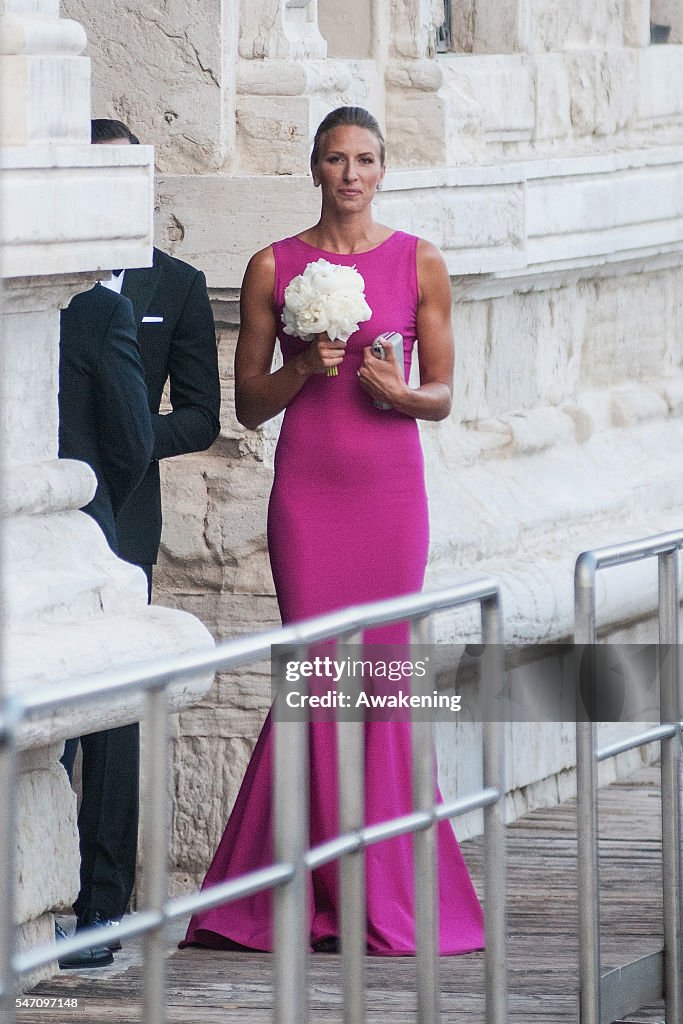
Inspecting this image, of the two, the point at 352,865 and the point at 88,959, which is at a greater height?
the point at 352,865

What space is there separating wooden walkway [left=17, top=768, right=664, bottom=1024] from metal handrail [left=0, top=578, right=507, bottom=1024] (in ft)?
2.87

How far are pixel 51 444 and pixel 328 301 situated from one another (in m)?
0.59

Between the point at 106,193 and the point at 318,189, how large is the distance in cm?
116

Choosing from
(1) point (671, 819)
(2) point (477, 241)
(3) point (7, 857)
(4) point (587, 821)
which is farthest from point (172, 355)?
(3) point (7, 857)

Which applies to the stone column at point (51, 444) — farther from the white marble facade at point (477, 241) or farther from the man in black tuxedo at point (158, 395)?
the white marble facade at point (477, 241)

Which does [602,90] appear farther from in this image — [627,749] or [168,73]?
[627,749]

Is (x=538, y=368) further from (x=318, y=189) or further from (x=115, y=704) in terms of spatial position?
(x=115, y=704)

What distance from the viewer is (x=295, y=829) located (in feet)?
9.34

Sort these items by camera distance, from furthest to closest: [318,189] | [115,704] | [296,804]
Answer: [318,189]
[115,704]
[296,804]

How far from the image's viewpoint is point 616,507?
6770mm

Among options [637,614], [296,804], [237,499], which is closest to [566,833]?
[637,614]

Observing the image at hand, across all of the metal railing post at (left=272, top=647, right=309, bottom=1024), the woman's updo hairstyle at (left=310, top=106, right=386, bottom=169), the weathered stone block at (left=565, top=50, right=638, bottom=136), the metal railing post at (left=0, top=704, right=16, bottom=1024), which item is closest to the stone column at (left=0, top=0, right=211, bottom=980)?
the woman's updo hairstyle at (left=310, top=106, right=386, bottom=169)

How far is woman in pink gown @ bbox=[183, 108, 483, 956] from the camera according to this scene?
15.1ft

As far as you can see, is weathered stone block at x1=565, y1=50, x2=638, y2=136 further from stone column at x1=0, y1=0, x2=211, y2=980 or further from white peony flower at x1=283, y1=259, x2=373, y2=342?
stone column at x1=0, y1=0, x2=211, y2=980
